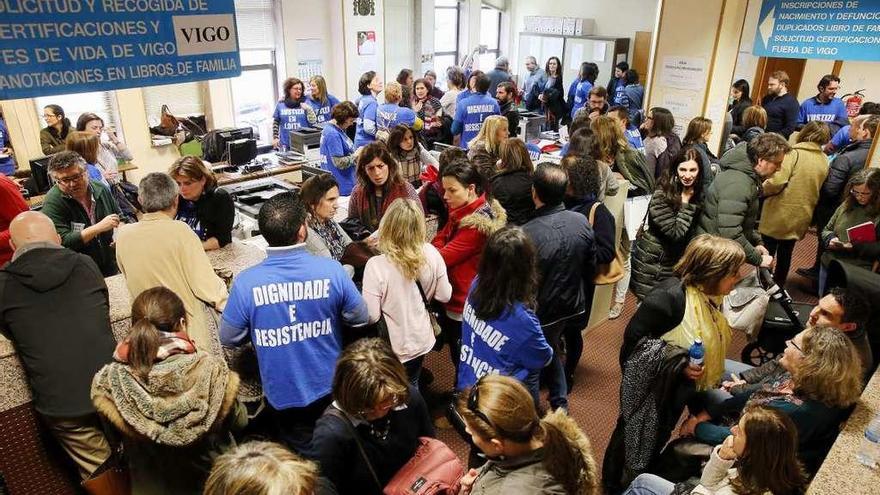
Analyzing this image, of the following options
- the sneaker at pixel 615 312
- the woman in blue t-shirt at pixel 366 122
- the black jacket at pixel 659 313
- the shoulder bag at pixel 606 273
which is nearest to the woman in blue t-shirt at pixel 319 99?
the woman in blue t-shirt at pixel 366 122

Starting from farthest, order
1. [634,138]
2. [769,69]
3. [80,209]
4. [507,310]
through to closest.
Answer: [769,69] → [634,138] → [80,209] → [507,310]

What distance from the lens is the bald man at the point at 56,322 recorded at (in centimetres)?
214

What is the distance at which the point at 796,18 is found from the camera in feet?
16.5

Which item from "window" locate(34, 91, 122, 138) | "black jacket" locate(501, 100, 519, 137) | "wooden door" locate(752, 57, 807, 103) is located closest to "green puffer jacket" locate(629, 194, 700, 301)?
"black jacket" locate(501, 100, 519, 137)

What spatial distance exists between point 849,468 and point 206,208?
3064 mm

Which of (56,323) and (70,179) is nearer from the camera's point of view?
(56,323)

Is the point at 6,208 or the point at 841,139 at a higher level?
the point at 841,139

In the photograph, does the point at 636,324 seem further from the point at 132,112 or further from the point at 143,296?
the point at 132,112

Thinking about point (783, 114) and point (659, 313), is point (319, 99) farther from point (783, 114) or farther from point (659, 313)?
point (659, 313)

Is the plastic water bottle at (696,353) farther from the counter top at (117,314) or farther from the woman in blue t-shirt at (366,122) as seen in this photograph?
the woman in blue t-shirt at (366,122)

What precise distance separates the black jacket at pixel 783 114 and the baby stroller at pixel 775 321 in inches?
142

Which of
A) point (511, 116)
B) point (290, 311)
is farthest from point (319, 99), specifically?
point (290, 311)

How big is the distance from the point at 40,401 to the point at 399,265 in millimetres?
1508

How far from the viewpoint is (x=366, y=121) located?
5777mm
